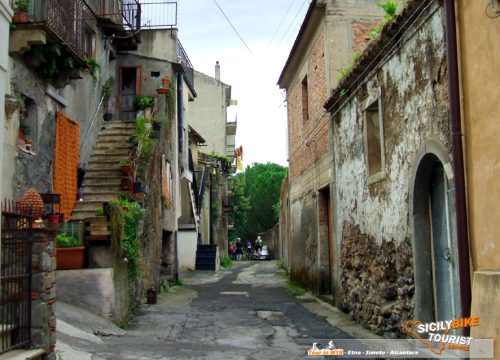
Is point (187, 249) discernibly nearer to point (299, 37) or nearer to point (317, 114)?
point (317, 114)

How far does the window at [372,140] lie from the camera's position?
9.76m

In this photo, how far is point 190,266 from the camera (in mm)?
23969

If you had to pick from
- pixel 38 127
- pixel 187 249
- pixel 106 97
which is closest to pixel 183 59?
pixel 106 97

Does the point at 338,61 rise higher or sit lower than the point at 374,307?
higher

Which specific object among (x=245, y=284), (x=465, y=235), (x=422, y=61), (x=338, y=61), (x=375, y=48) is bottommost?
(x=245, y=284)

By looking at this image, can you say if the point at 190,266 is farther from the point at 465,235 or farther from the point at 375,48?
the point at 465,235

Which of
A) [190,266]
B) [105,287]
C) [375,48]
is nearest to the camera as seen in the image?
[375,48]

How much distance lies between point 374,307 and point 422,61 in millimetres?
4195

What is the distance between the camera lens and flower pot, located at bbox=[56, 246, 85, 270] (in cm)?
977

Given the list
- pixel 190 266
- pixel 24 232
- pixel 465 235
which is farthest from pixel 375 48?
pixel 190 266

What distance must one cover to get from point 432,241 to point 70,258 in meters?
6.12

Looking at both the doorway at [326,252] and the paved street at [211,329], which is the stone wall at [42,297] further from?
the doorway at [326,252]

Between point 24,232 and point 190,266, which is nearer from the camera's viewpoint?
point 24,232

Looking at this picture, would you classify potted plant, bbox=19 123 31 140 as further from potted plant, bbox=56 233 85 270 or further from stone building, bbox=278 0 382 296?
stone building, bbox=278 0 382 296
